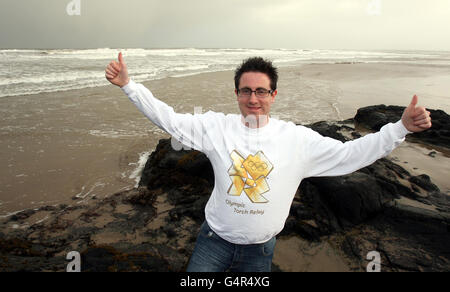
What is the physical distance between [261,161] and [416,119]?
115 centimetres

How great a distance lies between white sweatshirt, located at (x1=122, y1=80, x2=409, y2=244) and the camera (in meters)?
2.05

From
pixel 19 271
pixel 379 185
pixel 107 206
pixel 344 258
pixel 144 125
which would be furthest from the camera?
pixel 144 125

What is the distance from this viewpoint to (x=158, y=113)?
2.23 m

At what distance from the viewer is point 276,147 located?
2104 millimetres

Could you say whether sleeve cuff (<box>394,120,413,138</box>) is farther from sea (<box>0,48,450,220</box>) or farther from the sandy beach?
sea (<box>0,48,450,220</box>)

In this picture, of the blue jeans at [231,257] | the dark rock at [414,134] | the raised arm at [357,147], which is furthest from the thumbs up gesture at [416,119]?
the dark rock at [414,134]

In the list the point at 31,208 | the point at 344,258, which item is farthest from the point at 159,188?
the point at 344,258

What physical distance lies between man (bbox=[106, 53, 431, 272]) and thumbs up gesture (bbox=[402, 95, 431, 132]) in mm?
19

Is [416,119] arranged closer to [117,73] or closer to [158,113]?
[158,113]

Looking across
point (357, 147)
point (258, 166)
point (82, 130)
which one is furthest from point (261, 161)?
point (82, 130)

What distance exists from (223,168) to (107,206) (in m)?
3.25

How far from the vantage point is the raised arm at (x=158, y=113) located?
2.19 meters

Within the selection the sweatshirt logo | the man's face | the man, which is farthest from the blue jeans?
the man's face
